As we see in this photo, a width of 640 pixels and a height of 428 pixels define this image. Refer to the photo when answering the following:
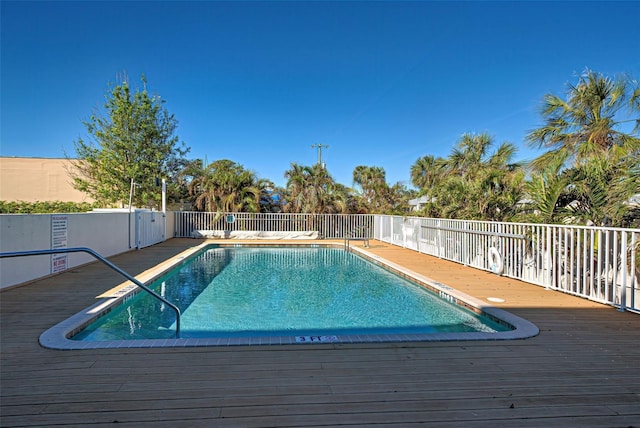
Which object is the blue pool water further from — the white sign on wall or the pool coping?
the white sign on wall

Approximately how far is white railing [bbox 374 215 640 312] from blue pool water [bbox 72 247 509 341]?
1757mm

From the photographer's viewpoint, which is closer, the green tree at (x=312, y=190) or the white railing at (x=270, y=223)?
the green tree at (x=312, y=190)

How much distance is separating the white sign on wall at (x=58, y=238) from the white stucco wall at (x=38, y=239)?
76 mm

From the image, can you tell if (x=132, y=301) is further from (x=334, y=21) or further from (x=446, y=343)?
(x=334, y=21)

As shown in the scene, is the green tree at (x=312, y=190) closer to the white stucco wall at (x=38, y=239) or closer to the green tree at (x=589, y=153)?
the white stucco wall at (x=38, y=239)

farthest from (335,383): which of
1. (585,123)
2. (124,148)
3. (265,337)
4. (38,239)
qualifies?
(124,148)

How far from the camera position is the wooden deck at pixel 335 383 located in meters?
1.87

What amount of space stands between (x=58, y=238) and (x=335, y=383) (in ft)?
22.7

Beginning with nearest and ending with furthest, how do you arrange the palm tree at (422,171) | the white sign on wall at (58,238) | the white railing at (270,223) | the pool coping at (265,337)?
the pool coping at (265,337) < the white sign on wall at (58,238) < the white railing at (270,223) < the palm tree at (422,171)

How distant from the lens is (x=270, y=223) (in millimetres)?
16062

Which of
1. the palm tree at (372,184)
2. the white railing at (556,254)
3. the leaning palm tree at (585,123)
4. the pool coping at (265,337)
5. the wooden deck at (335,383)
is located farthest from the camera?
the palm tree at (372,184)

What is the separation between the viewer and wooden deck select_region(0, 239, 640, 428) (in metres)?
1.87

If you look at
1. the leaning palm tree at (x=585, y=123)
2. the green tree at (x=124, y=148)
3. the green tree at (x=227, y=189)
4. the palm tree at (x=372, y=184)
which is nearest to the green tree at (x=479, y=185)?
the leaning palm tree at (x=585, y=123)

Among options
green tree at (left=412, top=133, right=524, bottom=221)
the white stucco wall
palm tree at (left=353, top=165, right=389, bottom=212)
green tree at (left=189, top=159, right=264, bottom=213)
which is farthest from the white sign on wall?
palm tree at (left=353, top=165, right=389, bottom=212)
